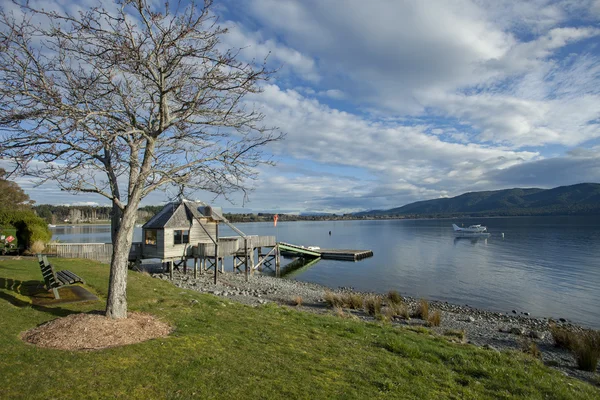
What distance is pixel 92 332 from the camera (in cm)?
697

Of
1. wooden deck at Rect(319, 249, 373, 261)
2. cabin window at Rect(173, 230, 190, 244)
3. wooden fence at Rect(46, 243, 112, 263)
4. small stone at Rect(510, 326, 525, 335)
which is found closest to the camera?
small stone at Rect(510, 326, 525, 335)

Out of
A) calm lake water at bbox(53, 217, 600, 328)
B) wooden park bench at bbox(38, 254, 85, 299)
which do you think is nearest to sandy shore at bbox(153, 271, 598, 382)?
calm lake water at bbox(53, 217, 600, 328)

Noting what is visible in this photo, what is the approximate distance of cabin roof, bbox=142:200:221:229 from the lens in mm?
26953

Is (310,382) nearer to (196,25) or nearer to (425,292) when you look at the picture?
(196,25)

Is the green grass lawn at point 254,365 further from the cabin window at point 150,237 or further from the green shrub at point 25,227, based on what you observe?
the green shrub at point 25,227

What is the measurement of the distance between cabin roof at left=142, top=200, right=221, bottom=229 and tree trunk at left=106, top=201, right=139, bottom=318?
63.2ft

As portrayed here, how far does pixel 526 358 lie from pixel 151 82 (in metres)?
12.0

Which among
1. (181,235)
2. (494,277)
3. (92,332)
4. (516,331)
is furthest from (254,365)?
(494,277)

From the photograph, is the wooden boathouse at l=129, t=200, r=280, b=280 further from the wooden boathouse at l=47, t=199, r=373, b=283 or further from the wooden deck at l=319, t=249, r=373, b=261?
the wooden deck at l=319, t=249, r=373, b=261

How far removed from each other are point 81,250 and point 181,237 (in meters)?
6.61

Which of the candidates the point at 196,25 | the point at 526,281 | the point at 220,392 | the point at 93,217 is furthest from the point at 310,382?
the point at 93,217

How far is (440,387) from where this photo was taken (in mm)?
6266

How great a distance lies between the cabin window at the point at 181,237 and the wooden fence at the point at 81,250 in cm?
454

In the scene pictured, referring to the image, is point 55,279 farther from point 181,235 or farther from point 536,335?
point 536,335
